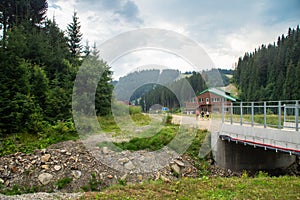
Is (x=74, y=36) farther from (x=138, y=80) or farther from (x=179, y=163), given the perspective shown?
(x=179, y=163)

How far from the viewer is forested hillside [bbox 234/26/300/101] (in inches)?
1946

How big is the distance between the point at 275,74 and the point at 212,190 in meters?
60.7

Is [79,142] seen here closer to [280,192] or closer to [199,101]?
[280,192]

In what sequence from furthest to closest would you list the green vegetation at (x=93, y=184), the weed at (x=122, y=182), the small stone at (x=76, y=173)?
the weed at (x=122, y=182) → the small stone at (x=76, y=173) → the green vegetation at (x=93, y=184)

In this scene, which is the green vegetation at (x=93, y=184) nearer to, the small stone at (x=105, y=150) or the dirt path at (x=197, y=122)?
the small stone at (x=105, y=150)

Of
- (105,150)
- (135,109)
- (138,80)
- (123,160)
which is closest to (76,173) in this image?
(105,150)

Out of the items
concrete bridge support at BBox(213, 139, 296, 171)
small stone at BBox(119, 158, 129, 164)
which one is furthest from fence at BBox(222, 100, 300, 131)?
small stone at BBox(119, 158, 129, 164)

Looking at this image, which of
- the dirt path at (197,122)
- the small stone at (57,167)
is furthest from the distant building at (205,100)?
the small stone at (57,167)

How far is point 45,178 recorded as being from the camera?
10.4m

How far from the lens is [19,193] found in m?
9.55

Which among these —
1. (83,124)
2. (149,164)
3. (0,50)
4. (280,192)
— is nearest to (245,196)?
(280,192)

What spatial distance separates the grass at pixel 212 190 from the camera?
23.8 feet

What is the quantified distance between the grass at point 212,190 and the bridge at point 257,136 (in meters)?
1.99

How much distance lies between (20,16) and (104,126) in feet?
61.5
